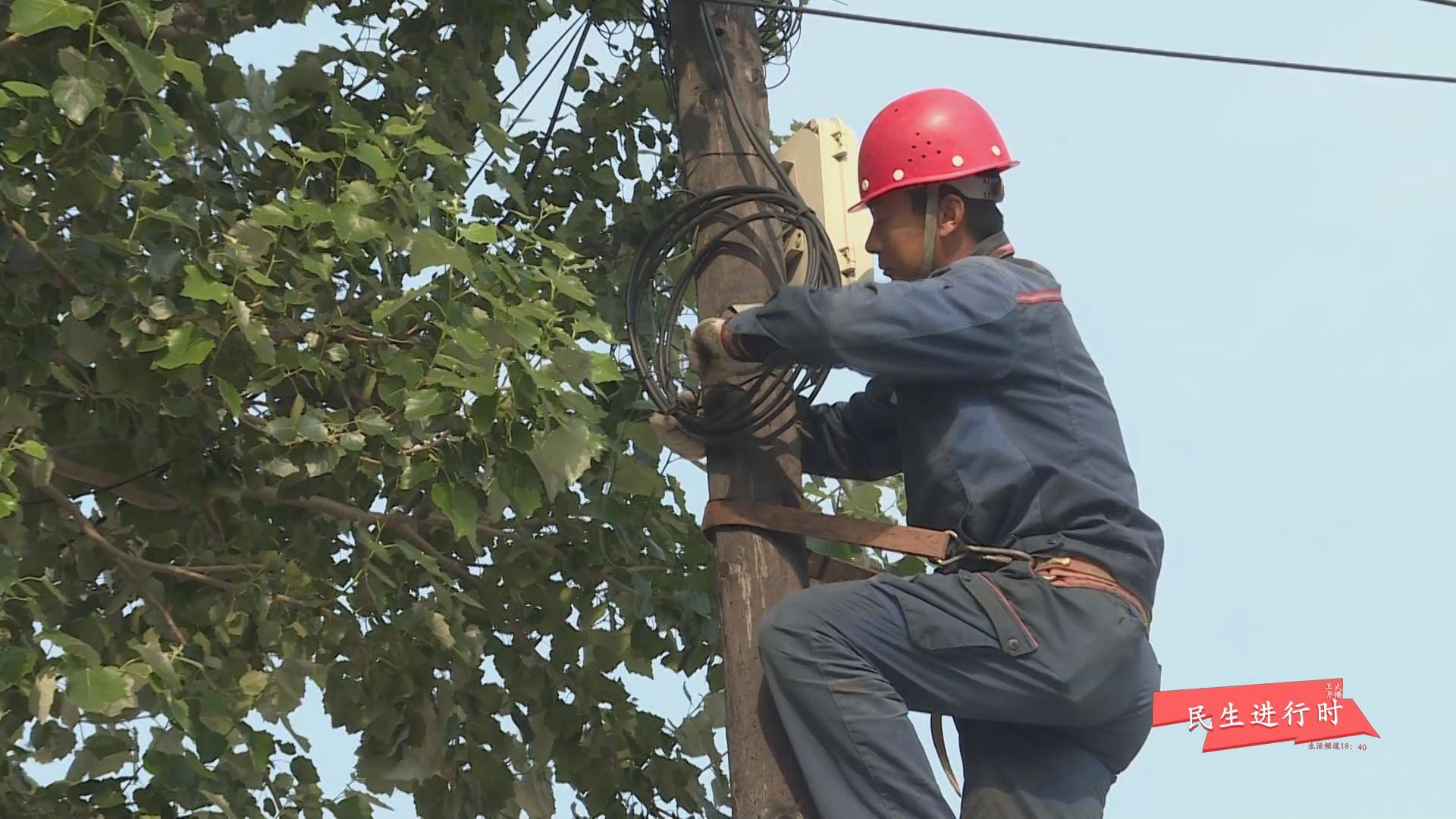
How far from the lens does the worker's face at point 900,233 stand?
14.9 feet

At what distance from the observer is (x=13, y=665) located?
4.52m

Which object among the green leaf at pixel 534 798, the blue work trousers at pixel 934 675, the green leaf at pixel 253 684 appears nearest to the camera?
the blue work trousers at pixel 934 675

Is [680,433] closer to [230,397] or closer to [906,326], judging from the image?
[906,326]

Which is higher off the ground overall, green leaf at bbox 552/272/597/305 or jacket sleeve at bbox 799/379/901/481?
green leaf at bbox 552/272/597/305

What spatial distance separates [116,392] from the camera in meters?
5.30

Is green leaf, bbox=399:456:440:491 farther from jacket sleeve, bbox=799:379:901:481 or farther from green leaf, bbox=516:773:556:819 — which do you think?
green leaf, bbox=516:773:556:819

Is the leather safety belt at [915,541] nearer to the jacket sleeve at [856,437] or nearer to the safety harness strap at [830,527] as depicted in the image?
the safety harness strap at [830,527]

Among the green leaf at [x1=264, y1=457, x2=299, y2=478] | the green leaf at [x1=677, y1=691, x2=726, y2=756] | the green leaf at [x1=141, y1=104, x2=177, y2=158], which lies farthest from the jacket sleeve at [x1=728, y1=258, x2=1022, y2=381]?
the green leaf at [x1=677, y1=691, x2=726, y2=756]

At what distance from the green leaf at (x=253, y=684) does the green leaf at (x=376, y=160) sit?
136 centimetres

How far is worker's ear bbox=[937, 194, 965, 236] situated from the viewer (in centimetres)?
451

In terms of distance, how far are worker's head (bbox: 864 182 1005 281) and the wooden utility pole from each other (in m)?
0.31

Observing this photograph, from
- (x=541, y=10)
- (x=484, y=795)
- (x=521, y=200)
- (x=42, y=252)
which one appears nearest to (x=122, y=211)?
(x=42, y=252)

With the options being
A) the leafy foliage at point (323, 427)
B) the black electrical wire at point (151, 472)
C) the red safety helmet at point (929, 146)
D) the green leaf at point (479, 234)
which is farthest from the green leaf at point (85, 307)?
the red safety helmet at point (929, 146)

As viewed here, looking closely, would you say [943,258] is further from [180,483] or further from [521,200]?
[180,483]
